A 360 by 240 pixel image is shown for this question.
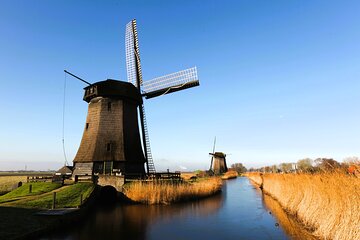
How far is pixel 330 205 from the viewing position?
9.02 meters

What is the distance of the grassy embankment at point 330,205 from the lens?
7234mm

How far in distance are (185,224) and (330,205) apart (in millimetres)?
6827

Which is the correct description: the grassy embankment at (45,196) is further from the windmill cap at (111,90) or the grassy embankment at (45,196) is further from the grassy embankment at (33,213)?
the windmill cap at (111,90)

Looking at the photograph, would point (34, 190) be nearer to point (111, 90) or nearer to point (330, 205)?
point (111, 90)

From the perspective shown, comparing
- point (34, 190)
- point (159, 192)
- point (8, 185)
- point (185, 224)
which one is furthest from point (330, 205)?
point (8, 185)

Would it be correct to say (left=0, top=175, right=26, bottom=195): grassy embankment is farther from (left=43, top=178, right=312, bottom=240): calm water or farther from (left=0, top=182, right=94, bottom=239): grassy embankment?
(left=43, top=178, right=312, bottom=240): calm water

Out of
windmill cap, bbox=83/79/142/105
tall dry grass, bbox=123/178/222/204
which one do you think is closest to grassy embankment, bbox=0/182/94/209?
tall dry grass, bbox=123/178/222/204

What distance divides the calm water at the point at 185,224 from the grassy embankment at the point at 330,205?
34.1 inches

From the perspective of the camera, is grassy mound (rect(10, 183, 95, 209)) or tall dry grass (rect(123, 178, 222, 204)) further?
tall dry grass (rect(123, 178, 222, 204))

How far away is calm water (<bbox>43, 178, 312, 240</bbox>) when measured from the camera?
1139 centimetres

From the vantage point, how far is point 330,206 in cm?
902

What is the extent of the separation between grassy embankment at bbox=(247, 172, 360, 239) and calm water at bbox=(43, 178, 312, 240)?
866mm

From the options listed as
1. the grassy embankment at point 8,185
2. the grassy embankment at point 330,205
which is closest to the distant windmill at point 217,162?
the grassy embankment at point 8,185

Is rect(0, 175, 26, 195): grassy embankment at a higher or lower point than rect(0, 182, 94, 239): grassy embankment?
higher
